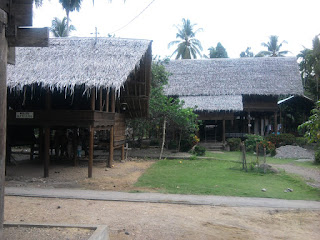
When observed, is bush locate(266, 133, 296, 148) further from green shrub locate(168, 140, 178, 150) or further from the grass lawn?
the grass lawn

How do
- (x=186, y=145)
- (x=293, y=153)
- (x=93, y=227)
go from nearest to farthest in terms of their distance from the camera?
(x=93, y=227) → (x=293, y=153) → (x=186, y=145)

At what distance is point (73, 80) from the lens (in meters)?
9.82

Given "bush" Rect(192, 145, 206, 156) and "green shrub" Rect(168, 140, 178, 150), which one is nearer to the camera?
"bush" Rect(192, 145, 206, 156)

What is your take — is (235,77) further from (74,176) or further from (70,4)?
(74,176)

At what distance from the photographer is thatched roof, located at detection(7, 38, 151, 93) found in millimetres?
9906

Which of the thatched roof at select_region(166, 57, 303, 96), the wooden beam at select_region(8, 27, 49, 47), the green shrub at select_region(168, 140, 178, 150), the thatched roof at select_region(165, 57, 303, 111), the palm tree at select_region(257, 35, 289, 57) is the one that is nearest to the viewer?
the wooden beam at select_region(8, 27, 49, 47)

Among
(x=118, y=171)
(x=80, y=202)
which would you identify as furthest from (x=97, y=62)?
(x=80, y=202)

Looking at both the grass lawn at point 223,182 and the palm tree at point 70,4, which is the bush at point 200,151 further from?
the palm tree at point 70,4

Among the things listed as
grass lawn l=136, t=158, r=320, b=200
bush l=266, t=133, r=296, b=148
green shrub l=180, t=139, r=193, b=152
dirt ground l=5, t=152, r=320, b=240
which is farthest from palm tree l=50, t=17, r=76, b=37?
dirt ground l=5, t=152, r=320, b=240

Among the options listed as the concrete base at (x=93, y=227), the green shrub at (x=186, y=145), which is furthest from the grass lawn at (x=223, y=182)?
the green shrub at (x=186, y=145)

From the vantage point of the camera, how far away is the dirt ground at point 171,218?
5.38m

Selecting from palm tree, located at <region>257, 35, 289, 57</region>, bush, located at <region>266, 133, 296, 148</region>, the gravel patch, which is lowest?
the gravel patch

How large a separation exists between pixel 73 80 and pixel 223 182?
610 cm

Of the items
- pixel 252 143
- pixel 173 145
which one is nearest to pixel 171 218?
pixel 173 145
